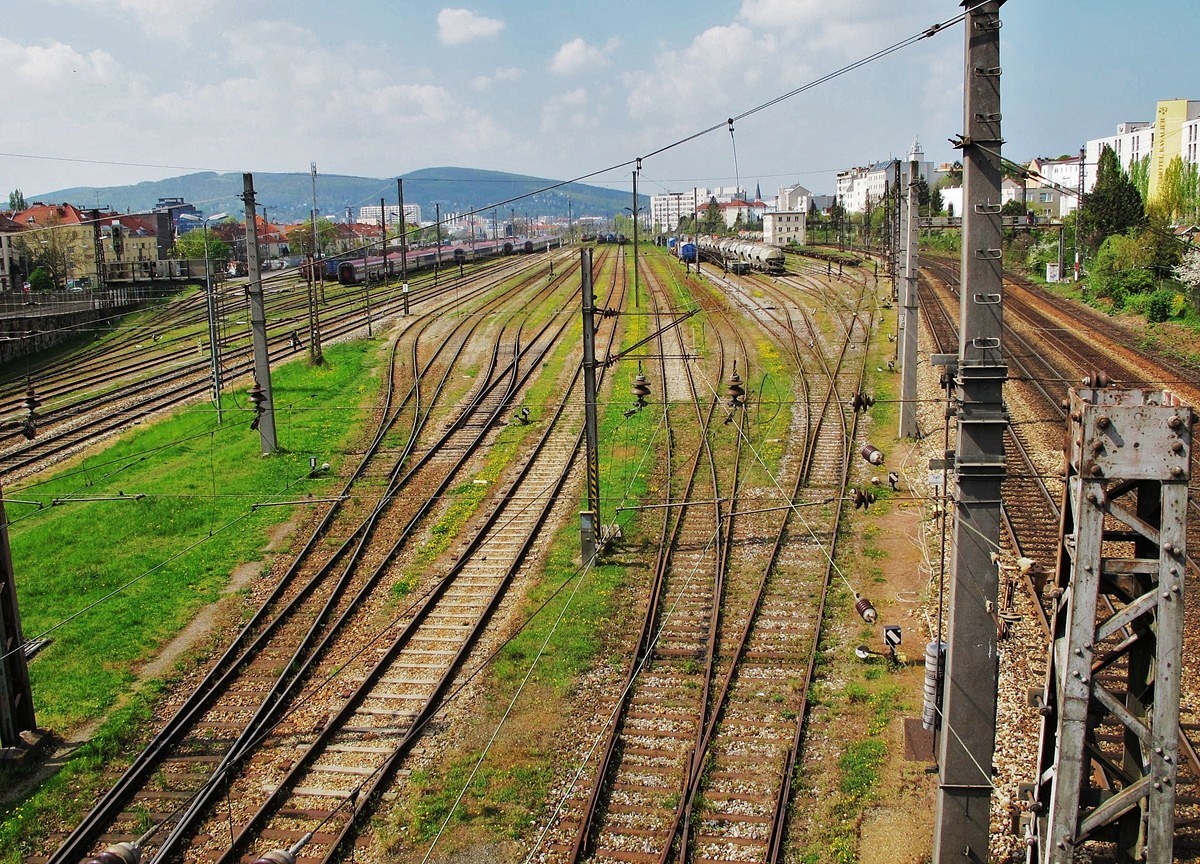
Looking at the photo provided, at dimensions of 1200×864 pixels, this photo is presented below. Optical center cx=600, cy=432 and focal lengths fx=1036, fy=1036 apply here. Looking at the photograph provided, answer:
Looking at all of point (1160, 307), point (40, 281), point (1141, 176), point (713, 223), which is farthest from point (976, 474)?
point (713, 223)

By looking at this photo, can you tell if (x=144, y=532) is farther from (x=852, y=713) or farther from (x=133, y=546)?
(x=852, y=713)

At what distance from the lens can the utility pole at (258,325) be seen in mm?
23141

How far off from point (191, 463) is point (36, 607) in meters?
8.01

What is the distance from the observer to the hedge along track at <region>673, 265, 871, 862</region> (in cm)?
1051

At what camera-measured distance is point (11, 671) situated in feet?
41.5

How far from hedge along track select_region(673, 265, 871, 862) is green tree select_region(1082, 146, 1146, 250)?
36180 mm

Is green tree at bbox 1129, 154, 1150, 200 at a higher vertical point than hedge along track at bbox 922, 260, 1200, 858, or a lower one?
higher

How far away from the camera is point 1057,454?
21.3 meters

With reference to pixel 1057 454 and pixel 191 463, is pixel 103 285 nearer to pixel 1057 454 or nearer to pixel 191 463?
pixel 191 463

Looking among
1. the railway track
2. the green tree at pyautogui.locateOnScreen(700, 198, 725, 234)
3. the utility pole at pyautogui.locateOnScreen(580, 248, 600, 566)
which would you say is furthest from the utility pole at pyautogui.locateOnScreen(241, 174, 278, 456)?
the green tree at pyautogui.locateOnScreen(700, 198, 725, 234)

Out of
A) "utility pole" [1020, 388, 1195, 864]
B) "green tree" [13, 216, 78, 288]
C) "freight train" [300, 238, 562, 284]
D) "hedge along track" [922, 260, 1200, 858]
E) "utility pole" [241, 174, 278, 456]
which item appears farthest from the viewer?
"green tree" [13, 216, 78, 288]

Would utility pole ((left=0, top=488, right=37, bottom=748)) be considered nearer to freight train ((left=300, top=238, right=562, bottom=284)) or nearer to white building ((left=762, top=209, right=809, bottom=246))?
freight train ((left=300, top=238, right=562, bottom=284))

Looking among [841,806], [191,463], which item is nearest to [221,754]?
[841,806]

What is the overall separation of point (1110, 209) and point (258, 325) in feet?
159
